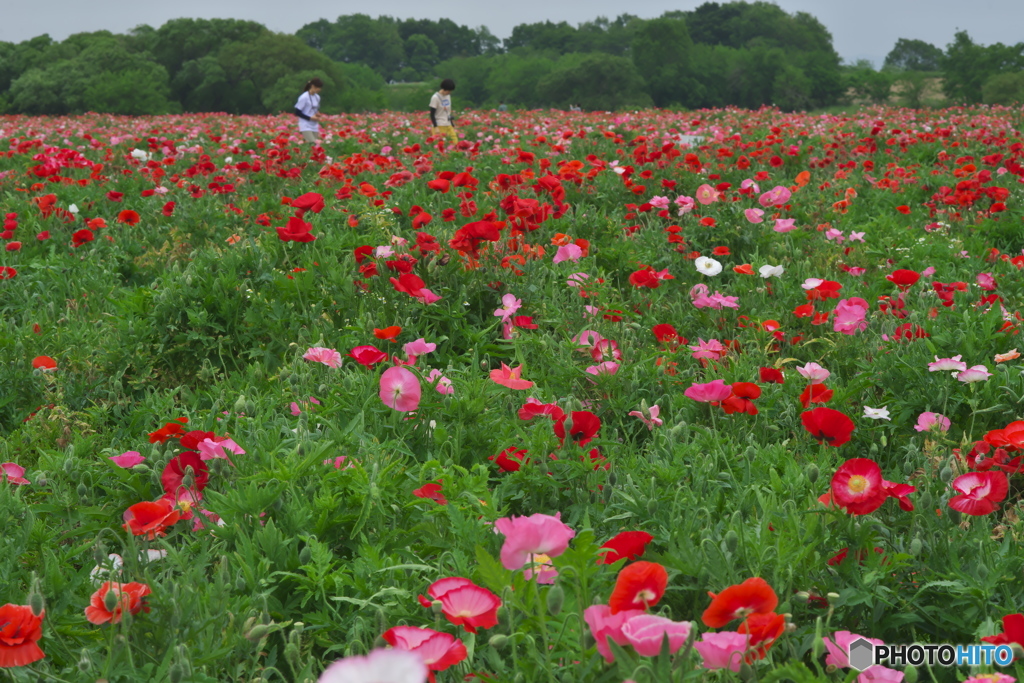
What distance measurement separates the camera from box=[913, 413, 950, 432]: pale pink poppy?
251 centimetres

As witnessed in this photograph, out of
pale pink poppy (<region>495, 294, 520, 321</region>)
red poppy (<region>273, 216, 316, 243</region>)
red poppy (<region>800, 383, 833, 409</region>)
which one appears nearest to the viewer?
red poppy (<region>800, 383, 833, 409</region>)

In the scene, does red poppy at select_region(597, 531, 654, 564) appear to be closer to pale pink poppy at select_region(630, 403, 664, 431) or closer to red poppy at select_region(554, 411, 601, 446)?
red poppy at select_region(554, 411, 601, 446)

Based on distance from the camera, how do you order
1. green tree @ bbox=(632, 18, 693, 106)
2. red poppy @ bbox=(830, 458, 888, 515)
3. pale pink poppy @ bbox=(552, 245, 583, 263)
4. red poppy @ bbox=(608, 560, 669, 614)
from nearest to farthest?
red poppy @ bbox=(608, 560, 669, 614)
red poppy @ bbox=(830, 458, 888, 515)
pale pink poppy @ bbox=(552, 245, 583, 263)
green tree @ bbox=(632, 18, 693, 106)

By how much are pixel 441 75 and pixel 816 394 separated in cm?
6360

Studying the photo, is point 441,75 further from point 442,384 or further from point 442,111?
point 442,384

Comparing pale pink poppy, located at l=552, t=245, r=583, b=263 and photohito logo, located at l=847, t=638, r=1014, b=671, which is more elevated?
pale pink poppy, located at l=552, t=245, r=583, b=263

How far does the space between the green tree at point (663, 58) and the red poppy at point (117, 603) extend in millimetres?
46642

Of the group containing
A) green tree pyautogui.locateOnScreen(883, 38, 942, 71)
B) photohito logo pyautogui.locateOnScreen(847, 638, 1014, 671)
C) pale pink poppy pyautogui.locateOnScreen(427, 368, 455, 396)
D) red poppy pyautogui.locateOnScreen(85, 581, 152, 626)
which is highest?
green tree pyautogui.locateOnScreen(883, 38, 942, 71)

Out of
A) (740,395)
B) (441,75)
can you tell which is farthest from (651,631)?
(441,75)

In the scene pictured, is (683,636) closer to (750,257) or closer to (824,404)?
(824,404)

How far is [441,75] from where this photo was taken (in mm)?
62125

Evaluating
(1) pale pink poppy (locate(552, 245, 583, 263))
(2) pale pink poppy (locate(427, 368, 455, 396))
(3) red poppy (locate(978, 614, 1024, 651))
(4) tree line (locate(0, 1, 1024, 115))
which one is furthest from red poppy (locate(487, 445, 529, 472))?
(4) tree line (locate(0, 1, 1024, 115))

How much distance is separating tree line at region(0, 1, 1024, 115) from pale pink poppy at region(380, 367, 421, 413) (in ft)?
79.4

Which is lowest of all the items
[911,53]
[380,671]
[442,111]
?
[380,671]
